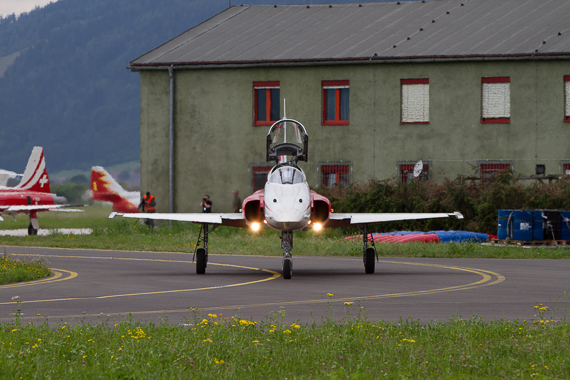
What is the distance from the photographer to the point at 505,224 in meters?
28.9

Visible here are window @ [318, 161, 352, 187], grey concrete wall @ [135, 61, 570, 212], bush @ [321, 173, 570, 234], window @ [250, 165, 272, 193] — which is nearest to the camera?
bush @ [321, 173, 570, 234]

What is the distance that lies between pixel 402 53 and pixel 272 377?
106 feet

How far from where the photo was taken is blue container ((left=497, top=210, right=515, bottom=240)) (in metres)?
28.7

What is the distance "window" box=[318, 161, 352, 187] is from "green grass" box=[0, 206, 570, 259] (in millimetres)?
5302

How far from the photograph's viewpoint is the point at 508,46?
1485 inches

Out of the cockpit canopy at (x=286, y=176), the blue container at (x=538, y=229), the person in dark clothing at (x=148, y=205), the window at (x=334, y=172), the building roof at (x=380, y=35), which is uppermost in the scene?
the building roof at (x=380, y=35)

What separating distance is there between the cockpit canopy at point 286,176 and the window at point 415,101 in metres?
20.3

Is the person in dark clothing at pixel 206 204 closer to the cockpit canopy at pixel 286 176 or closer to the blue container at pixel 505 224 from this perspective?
the blue container at pixel 505 224

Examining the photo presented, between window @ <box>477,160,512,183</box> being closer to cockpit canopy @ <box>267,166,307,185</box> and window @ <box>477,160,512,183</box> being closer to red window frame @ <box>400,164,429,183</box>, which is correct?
red window frame @ <box>400,164,429,183</box>

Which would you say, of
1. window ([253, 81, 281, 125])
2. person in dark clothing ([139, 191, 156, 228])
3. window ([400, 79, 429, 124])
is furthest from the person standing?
window ([400, 79, 429, 124])

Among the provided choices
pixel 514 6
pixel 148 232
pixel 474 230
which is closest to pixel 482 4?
pixel 514 6

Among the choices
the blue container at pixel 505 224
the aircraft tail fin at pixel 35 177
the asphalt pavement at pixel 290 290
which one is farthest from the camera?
the aircraft tail fin at pixel 35 177

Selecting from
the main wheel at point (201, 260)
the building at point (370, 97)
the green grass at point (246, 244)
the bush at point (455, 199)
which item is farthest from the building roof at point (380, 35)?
the main wheel at point (201, 260)

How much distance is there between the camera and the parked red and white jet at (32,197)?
1496 inches
